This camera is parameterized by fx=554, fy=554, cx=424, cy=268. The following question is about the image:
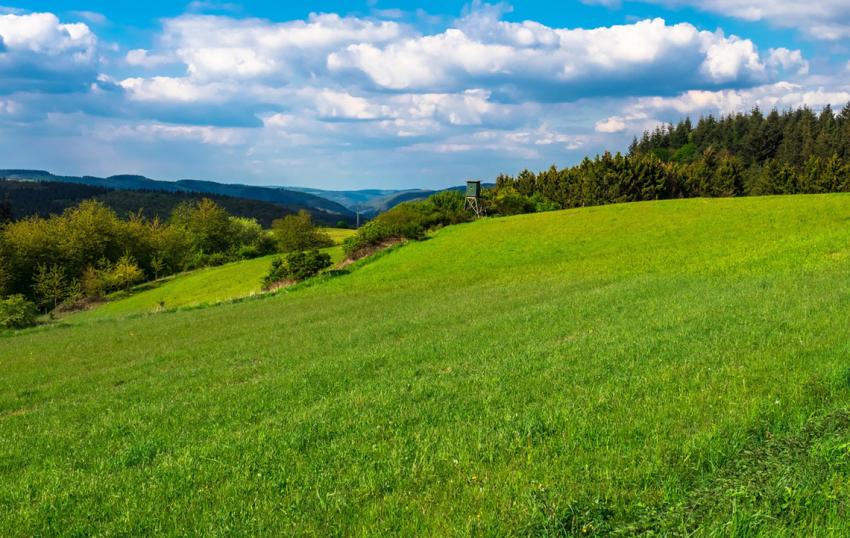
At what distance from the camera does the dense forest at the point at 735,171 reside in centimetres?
10394

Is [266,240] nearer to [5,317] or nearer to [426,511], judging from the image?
[5,317]

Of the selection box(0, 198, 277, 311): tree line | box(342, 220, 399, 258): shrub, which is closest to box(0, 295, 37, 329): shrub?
box(342, 220, 399, 258): shrub

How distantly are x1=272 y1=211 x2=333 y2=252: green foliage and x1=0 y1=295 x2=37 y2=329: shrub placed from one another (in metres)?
69.1

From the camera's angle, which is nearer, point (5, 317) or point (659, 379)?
point (659, 379)

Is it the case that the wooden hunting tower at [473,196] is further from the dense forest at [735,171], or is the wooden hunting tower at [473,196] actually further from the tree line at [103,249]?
the tree line at [103,249]

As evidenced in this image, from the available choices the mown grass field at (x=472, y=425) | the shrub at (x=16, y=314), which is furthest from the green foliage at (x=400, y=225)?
the mown grass field at (x=472, y=425)

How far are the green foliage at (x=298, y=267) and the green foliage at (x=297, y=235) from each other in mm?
65499

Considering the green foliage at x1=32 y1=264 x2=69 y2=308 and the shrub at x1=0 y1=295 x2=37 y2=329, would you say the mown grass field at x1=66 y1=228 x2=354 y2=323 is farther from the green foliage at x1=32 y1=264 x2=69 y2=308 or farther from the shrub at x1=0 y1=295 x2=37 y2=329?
the shrub at x1=0 y1=295 x2=37 y2=329

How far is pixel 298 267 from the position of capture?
50250mm

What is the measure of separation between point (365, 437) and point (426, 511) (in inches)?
104

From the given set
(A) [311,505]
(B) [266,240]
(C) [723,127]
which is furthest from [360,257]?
(C) [723,127]

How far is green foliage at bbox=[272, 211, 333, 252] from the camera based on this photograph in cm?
11800

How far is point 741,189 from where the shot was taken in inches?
4574

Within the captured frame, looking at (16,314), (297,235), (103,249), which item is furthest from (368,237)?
(103,249)
